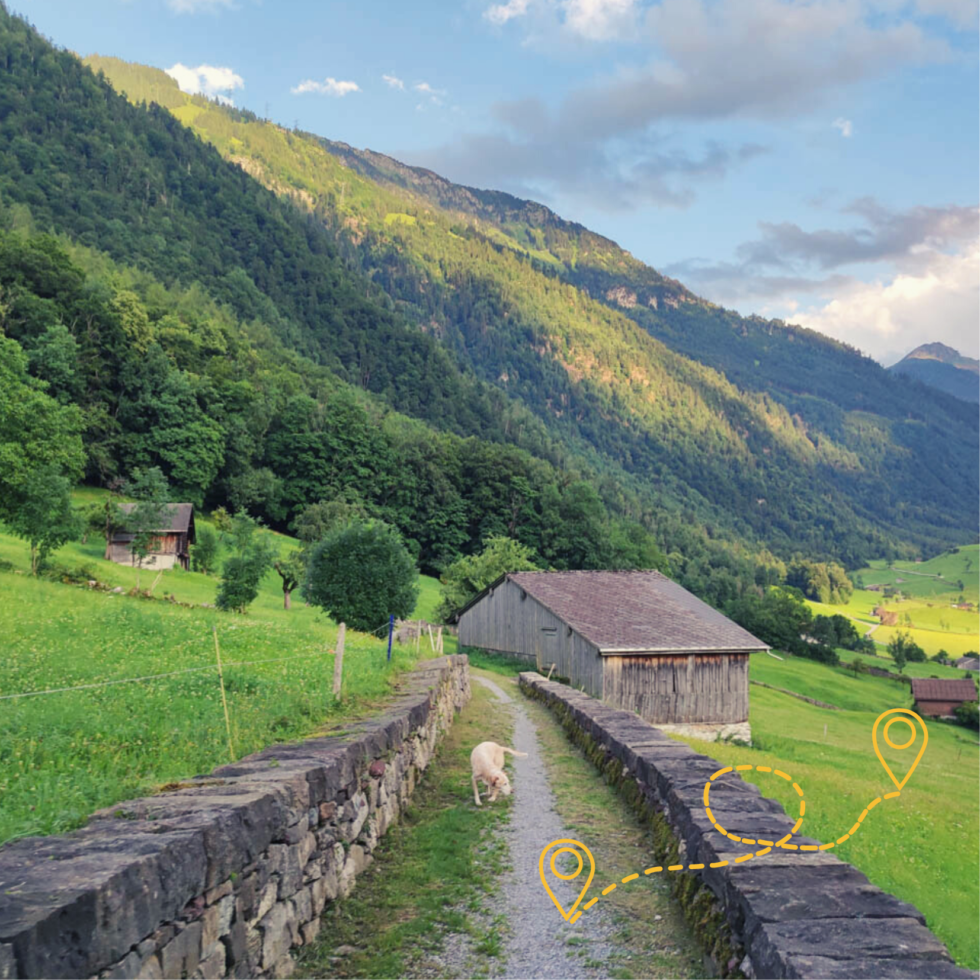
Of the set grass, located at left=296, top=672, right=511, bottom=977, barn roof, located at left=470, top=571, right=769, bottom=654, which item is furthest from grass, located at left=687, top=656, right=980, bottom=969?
grass, located at left=296, top=672, right=511, bottom=977

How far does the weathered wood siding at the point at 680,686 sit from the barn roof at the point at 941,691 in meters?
60.6

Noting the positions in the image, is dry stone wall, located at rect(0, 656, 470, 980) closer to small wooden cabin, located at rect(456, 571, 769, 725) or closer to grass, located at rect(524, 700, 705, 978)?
grass, located at rect(524, 700, 705, 978)

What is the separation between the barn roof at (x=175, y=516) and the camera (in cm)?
5688

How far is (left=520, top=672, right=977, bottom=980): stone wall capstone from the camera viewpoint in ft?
15.8

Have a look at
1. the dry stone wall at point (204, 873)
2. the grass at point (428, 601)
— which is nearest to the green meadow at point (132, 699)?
the dry stone wall at point (204, 873)

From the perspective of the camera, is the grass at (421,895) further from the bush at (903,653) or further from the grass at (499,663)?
the bush at (903,653)

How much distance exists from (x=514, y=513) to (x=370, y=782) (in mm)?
98628

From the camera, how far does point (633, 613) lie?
125ft

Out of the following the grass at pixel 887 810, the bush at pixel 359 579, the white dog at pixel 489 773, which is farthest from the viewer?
the bush at pixel 359 579

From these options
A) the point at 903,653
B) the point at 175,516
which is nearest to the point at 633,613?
the point at 175,516

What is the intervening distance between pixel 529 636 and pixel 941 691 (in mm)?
66966

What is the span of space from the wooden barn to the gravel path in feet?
166

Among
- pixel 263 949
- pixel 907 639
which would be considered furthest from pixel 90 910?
pixel 907 639

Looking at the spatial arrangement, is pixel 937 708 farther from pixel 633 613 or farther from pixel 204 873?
pixel 204 873
